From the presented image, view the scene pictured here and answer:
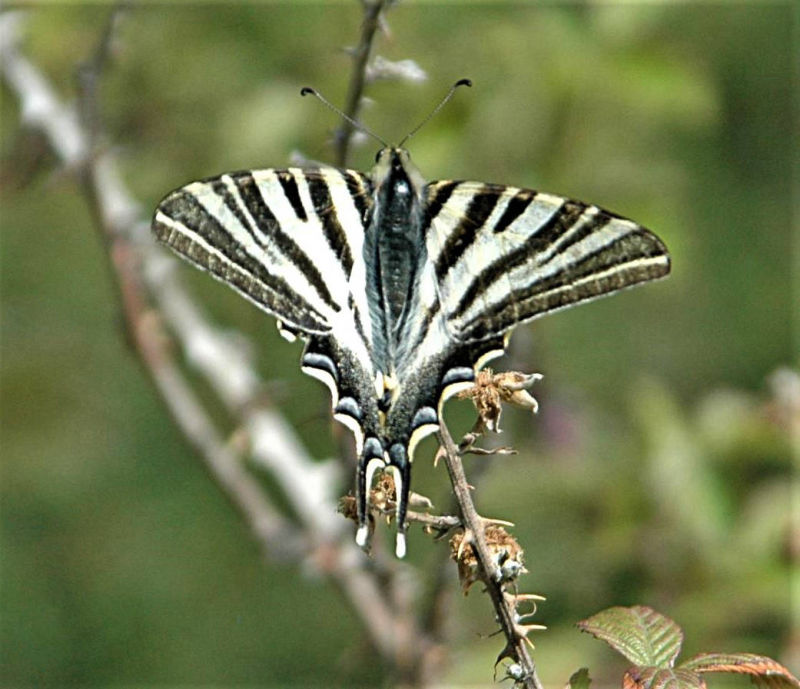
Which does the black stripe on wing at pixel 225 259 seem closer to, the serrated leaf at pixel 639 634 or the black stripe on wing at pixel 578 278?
the black stripe on wing at pixel 578 278

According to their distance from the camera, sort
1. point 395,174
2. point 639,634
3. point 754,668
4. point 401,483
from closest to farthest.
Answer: point 754,668
point 639,634
point 401,483
point 395,174

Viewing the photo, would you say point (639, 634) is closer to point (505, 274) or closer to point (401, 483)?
point (401, 483)

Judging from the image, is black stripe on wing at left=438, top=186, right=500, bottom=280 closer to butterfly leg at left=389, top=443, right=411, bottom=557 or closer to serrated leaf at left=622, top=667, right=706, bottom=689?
butterfly leg at left=389, top=443, right=411, bottom=557

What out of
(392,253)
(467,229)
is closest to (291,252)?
(392,253)

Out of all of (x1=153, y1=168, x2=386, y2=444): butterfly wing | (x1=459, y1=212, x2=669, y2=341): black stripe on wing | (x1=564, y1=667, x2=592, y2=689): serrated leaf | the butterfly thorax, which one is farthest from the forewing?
(x1=564, y1=667, x2=592, y2=689): serrated leaf

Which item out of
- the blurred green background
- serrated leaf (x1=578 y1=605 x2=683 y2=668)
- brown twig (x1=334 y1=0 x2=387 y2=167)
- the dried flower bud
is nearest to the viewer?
serrated leaf (x1=578 y1=605 x2=683 y2=668)

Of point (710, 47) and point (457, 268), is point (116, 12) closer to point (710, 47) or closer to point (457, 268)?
point (457, 268)

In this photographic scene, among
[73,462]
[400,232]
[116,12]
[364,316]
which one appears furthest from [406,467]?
[73,462]
